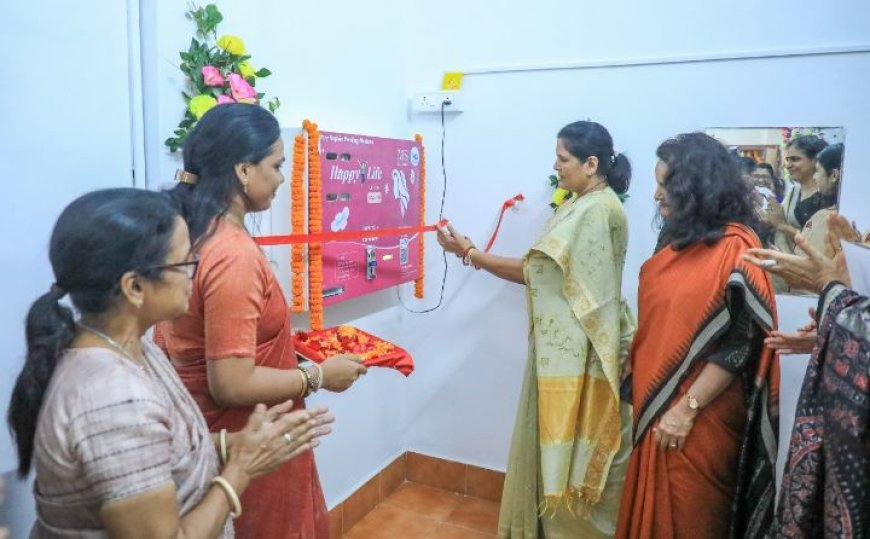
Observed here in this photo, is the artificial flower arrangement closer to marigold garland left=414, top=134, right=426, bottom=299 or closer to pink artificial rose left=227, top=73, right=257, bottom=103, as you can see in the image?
pink artificial rose left=227, top=73, right=257, bottom=103

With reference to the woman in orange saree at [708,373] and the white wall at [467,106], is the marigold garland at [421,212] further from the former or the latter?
the woman in orange saree at [708,373]

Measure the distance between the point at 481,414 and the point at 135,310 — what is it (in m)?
2.07

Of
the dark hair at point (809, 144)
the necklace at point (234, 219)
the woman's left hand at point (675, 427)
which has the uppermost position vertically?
the dark hair at point (809, 144)

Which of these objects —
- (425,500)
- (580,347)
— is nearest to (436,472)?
(425,500)

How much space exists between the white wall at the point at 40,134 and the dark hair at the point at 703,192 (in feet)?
4.75

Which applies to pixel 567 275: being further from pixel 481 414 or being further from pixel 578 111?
pixel 481 414

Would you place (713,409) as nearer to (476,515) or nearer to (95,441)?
(476,515)

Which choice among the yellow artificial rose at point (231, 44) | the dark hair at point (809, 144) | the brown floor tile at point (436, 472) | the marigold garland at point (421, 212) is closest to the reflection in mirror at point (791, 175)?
the dark hair at point (809, 144)

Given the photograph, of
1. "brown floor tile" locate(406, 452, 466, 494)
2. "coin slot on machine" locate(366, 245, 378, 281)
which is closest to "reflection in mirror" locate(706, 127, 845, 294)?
"coin slot on machine" locate(366, 245, 378, 281)

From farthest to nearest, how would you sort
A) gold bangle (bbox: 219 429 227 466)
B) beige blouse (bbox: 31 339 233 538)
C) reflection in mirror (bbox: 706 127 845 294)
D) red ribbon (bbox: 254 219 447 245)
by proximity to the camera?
reflection in mirror (bbox: 706 127 845 294)
red ribbon (bbox: 254 219 447 245)
gold bangle (bbox: 219 429 227 466)
beige blouse (bbox: 31 339 233 538)

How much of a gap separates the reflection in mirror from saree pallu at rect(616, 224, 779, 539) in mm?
572

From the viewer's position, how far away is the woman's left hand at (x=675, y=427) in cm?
171

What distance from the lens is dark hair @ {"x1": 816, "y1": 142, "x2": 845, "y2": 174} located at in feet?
7.07

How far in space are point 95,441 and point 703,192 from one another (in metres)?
1.54
